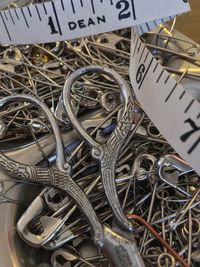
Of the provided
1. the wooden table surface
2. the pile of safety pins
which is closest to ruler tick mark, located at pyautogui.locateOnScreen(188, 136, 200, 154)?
the pile of safety pins

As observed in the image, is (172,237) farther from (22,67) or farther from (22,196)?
(22,67)

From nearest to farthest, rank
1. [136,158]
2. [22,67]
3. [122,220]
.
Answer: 1. [122,220]
2. [136,158]
3. [22,67]

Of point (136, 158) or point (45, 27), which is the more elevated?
point (45, 27)

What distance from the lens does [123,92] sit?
0.70 m

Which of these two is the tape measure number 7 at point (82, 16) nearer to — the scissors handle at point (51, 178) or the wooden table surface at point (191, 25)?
the scissors handle at point (51, 178)

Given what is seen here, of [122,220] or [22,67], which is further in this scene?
[22,67]

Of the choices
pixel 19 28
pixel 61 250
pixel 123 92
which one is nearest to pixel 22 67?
pixel 19 28

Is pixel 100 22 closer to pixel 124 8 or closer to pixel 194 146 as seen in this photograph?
pixel 124 8

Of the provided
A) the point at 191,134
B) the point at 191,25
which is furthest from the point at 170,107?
the point at 191,25

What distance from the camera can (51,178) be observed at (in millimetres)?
653

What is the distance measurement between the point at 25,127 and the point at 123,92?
7.5 inches

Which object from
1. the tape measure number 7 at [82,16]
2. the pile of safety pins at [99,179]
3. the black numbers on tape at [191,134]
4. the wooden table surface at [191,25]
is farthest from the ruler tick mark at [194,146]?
the wooden table surface at [191,25]

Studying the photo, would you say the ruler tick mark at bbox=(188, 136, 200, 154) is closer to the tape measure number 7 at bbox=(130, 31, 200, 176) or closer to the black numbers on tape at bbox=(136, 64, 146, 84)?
the tape measure number 7 at bbox=(130, 31, 200, 176)

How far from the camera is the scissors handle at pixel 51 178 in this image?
630 millimetres
